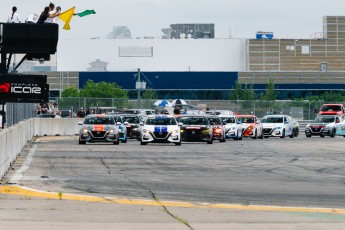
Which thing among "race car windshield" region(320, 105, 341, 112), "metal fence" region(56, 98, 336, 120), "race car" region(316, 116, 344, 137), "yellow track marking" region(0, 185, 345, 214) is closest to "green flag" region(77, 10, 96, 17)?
"yellow track marking" region(0, 185, 345, 214)

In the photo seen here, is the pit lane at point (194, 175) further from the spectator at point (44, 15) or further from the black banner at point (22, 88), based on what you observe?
the spectator at point (44, 15)

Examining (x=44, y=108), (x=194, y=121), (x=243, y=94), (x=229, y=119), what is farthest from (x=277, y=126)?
(x=243, y=94)

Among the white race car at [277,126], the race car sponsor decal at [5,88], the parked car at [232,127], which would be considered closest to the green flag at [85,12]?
the race car sponsor decal at [5,88]

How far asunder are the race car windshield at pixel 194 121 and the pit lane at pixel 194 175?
11.5 metres

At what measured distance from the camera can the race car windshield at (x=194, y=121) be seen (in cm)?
5125

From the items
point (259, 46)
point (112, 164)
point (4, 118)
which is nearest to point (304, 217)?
point (112, 164)

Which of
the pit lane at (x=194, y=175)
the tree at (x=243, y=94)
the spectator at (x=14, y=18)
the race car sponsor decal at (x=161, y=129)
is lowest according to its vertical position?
the pit lane at (x=194, y=175)

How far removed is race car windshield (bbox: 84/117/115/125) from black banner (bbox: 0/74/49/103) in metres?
17.3

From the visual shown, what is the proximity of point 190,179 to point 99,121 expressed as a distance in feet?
80.7

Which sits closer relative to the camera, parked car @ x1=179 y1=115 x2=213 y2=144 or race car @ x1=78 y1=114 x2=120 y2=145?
race car @ x1=78 y1=114 x2=120 y2=145

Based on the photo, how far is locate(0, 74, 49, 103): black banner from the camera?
30.3 metres

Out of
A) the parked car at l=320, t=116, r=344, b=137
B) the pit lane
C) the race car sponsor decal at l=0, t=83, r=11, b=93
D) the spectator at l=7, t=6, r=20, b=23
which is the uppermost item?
the spectator at l=7, t=6, r=20, b=23

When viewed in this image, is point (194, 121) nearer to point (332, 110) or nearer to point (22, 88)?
point (22, 88)

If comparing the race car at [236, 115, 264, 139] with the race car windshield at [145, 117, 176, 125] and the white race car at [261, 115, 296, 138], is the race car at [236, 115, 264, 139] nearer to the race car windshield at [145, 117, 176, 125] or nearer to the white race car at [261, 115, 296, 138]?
the white race car at [261, 115, 296, 138]
